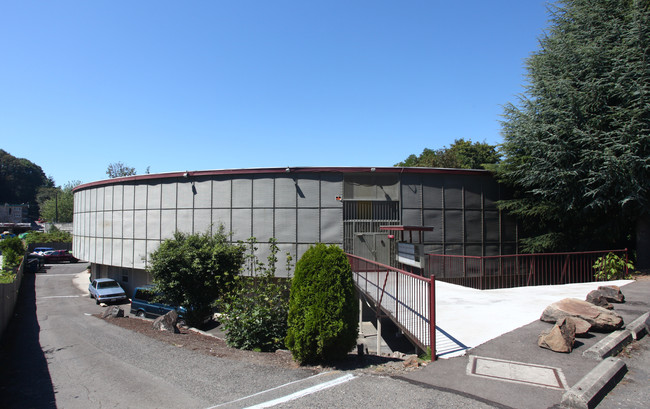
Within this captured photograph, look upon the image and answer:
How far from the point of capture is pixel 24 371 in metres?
8.31

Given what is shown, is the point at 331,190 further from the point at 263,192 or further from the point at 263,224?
the point at 263,224

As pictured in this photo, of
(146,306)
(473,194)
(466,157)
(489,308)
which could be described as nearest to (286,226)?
(146,306)

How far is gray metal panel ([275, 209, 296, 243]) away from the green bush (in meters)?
11.8

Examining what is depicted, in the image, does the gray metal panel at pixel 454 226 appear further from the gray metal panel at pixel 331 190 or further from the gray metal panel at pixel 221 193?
the gray metal panel at pixel 221 193

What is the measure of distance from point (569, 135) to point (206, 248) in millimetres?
14831

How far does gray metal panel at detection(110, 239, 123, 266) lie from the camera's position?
78.7 ft

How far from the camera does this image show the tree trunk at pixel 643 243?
1517 cm

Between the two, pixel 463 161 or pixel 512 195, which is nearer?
pixel 512 195

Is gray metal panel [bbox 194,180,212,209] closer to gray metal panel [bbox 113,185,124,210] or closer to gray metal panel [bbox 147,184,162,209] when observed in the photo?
gray metal panel [bbox 147,184,162,209]

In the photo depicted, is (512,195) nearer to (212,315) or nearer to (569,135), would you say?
(569,135)

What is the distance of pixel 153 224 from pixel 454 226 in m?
16.5

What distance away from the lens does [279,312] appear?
944cm

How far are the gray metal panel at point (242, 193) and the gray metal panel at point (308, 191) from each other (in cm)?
254

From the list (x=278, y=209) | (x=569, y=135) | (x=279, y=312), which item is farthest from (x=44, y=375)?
(x=569, y=135)
